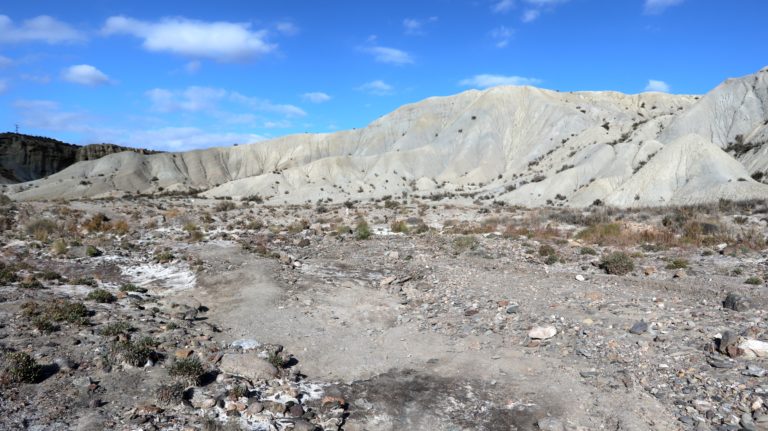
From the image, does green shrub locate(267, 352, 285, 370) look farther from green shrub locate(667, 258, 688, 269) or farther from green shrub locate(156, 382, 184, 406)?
green shrub locate(667, 258, 688, 269)

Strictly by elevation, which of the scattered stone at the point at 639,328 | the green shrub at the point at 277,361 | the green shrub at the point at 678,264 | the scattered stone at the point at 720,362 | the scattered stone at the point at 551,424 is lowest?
the scattered stone at the point at 551,424

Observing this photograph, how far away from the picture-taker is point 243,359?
338 inches

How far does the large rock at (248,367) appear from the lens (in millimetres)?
8219

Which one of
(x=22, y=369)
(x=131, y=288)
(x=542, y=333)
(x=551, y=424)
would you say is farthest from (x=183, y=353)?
(x=542, y=333)

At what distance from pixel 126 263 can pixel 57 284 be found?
11.5 feet

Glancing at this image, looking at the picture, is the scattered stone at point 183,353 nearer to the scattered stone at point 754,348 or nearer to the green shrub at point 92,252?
the scattered stone at point 754,348

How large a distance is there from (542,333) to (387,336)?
3116 millimetres

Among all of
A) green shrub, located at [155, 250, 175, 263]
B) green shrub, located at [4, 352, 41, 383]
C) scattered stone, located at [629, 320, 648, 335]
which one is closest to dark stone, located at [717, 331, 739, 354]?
scattered stone, located at [629, 320, 648, 335]

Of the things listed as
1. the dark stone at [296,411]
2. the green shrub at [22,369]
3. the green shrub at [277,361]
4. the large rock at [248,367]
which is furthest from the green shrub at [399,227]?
the green shrub at [22,369]

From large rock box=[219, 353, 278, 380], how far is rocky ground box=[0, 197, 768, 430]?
0.11 feet

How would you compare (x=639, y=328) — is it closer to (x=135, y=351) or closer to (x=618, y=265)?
(x=618, y=265)

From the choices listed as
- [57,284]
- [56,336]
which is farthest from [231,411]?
[57,284]

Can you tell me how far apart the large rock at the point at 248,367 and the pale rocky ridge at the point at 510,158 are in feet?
107

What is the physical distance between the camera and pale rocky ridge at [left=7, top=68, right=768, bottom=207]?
37438 millimetres
